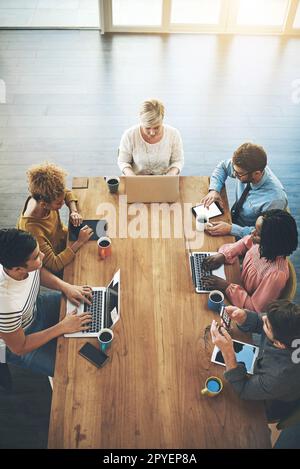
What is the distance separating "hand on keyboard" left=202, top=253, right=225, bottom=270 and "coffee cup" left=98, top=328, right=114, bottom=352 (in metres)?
0.71

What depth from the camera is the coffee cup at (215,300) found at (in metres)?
2.35

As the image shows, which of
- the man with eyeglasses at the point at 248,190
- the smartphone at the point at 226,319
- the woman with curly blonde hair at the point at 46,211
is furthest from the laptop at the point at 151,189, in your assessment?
the smartphone at the point at 226,319

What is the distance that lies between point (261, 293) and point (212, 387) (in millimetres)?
601

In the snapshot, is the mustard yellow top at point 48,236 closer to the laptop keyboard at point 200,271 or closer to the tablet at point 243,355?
the laptop keyboard at point 200,271

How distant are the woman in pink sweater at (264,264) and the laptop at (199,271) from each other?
0.03 m

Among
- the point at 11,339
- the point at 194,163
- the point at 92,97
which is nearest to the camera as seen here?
the point at 11,339

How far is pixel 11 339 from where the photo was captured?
7.13 ft

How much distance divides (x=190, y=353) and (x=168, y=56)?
14.5 feet

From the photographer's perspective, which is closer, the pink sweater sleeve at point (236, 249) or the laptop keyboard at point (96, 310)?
the laptop keyboard at point (96, 310)

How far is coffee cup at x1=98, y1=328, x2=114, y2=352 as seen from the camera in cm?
217

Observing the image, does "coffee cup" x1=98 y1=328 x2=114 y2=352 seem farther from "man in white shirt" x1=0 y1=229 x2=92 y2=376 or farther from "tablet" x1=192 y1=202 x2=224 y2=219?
"tablet" x1=192 y1=202 x2=224 y2=219

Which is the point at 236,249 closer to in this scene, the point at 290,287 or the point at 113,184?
the point at 290,287
